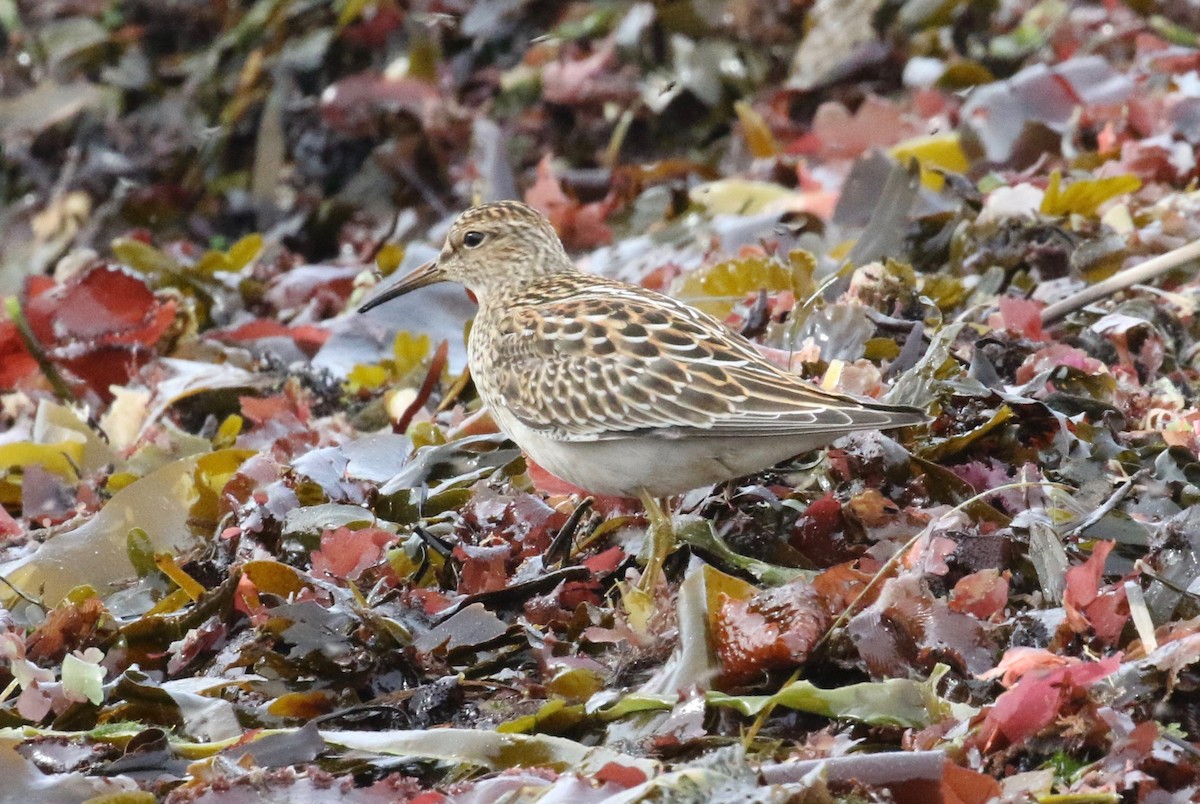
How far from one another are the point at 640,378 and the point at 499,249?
123cm

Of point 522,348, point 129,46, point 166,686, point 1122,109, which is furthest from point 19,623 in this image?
point 129,46

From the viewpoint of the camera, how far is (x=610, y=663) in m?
3.96

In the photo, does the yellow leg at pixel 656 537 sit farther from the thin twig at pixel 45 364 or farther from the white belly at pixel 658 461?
the thin twig at pixel 45 364

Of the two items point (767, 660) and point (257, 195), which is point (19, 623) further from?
point (257, 195)

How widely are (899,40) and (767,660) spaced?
5.80 metres

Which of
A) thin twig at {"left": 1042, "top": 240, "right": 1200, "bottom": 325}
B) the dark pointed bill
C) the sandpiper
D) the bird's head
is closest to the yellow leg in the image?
the sandpiper

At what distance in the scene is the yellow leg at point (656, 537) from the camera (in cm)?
424

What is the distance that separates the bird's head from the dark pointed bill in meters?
0.08

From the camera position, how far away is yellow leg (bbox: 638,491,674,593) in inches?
167

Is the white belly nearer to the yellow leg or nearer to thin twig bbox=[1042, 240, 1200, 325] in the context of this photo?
the yellow leg

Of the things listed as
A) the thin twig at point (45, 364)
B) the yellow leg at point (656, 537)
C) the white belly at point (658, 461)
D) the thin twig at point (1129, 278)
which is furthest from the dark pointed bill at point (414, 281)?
the thin twig at point (1129, 278)

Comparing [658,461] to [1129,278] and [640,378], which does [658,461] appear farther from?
[1129,278]

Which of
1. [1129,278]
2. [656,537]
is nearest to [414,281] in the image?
[656,537]

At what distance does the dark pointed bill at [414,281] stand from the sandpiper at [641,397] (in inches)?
27.2
